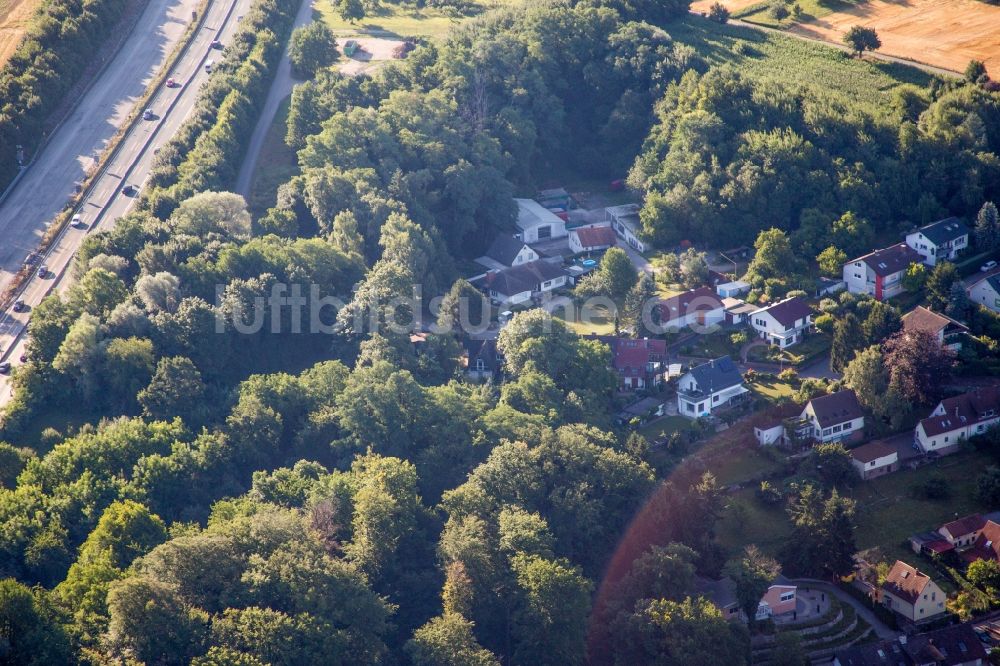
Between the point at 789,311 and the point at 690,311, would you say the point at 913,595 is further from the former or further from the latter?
the point at 690,311

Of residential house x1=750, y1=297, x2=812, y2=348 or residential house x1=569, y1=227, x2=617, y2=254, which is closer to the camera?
residential house x1=750, y1=297, x2=812, y2=348

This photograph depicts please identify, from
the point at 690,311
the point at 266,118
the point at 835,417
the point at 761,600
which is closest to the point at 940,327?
Result: the point at 835,417

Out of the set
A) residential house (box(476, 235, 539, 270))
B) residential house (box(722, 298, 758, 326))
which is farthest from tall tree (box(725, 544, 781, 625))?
residential house (box(476, 235, 539, 270))

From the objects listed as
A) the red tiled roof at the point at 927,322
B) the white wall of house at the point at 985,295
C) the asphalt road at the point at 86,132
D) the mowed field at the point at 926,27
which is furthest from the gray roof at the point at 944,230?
the asphalt road at the point at 86,132

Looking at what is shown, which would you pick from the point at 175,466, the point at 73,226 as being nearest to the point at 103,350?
the point at 175,466

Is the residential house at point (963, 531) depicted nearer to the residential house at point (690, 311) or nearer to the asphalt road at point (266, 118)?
the residential house at point (690, 311)

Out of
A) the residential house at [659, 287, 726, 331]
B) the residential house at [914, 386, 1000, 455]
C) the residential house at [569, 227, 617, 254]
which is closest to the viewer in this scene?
the residential house at [914, 386, 1000, 455]

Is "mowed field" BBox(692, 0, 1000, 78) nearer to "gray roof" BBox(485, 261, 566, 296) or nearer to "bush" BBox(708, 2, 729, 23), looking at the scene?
"bush" BBox(708, 2, 729, 23)
